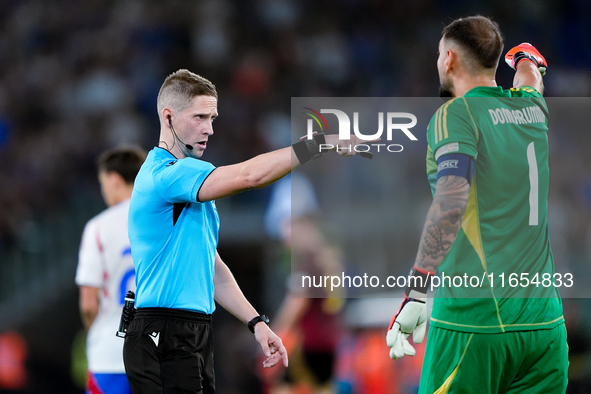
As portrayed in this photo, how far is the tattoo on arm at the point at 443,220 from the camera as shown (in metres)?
2.83

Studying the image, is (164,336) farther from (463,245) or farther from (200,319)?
(463,245)

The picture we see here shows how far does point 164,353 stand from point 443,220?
1.43 meters

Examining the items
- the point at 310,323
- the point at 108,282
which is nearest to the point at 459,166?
the point at 108,282

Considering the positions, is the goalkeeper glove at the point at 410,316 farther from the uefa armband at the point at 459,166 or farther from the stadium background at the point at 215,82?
the stadium background at the point at 215,82

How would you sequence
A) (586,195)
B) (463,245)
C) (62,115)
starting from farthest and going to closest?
(62,115) → (586,195) → (463,245)

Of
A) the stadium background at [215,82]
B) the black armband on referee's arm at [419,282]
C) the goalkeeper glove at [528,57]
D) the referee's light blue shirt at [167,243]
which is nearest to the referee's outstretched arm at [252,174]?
the referee's light blue shirt at [167,243]

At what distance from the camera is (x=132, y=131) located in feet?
37.4

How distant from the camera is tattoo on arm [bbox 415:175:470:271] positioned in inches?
111

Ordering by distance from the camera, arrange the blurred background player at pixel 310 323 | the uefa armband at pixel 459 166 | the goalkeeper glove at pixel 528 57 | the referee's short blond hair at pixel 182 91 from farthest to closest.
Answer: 1. the blurred background player at pixel 310 323
2. the goalkeeper glove at pixel 528 57
3. the referee's short blond hair at pixel 182 91
4. the uefa armband at pixel 459 166

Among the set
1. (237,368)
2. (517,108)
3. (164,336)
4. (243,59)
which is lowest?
(237,368)

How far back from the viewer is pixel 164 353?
3117 mm

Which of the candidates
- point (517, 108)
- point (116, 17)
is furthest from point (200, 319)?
point (116, 17)

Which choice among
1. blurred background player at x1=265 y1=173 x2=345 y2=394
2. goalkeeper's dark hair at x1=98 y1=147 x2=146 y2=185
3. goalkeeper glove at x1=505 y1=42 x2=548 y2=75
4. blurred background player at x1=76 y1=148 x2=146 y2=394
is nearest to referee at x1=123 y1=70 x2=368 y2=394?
goalkeeper glove at x1=505 y1=42 x2=548 y2=75

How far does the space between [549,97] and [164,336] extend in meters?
8.90
